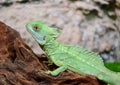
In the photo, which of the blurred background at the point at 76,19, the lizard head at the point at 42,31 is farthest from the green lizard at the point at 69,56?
the blurred background at the point at 76,19

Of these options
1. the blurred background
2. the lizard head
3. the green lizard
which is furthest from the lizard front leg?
the blurred background

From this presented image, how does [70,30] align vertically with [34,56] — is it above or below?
below

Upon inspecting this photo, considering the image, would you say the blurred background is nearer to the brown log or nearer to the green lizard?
the green lizard

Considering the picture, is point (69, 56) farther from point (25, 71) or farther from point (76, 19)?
point (76, 19)

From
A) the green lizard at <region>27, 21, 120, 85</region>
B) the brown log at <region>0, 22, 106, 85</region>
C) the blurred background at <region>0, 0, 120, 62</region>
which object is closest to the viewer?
the brown log at <region>0, 22, 106, 85</region>

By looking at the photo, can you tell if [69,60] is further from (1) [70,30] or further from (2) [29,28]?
(1) [70,30]

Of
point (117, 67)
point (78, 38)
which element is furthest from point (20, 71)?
point (78, 38)
